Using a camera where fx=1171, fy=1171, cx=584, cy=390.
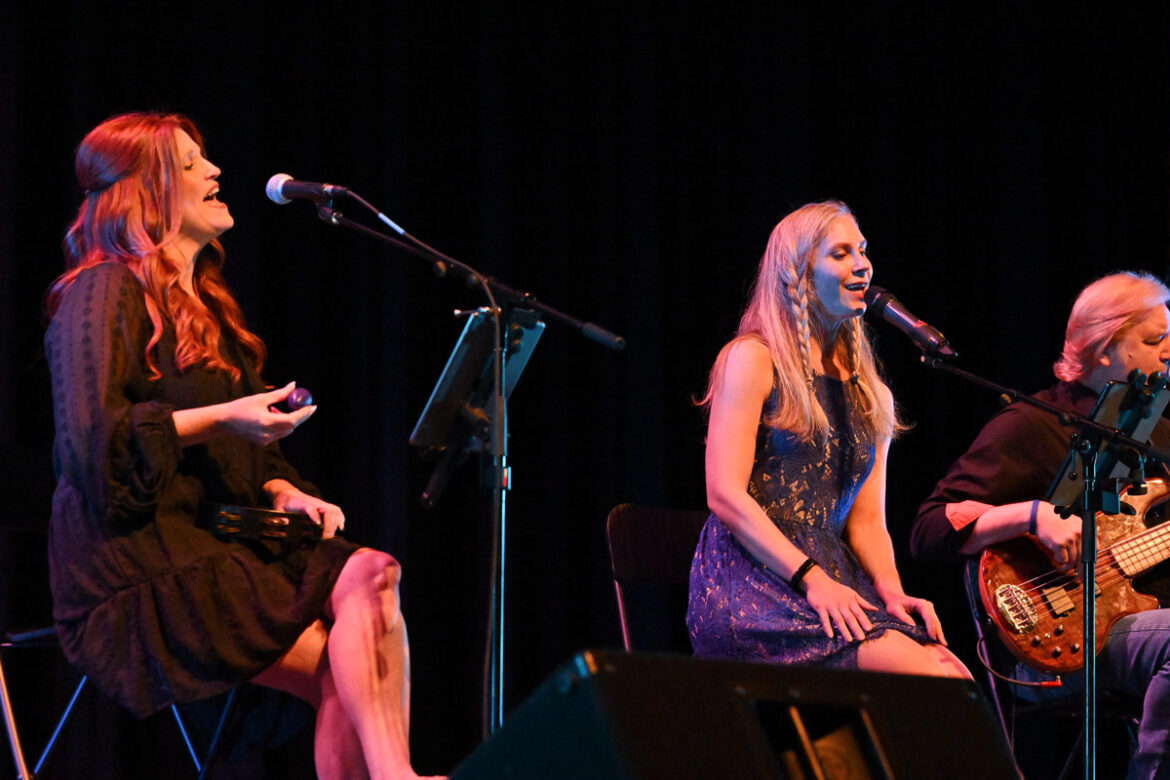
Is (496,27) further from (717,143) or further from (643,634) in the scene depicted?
(643,634)

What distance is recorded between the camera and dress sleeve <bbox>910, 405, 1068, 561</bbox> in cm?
320

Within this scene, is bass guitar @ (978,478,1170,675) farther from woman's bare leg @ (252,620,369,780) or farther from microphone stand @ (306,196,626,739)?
woman's bare leg @ (252,620,369,780)

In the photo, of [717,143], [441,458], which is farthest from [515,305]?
[717,143]

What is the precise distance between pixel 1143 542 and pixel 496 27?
257 centimetres

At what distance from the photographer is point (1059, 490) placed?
2.65m

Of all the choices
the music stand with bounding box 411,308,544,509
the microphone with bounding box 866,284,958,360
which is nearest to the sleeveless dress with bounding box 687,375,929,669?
the microphone with bounding box 866,284,958,360

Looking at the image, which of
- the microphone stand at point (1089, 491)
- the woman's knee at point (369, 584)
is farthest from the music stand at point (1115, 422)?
the woman's knee at point (369, 584)

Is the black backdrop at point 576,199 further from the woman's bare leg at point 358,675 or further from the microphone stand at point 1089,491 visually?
the microphone stand at point 1089,491

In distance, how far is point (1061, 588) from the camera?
9.84 feet

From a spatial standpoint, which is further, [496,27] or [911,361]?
[911,361]

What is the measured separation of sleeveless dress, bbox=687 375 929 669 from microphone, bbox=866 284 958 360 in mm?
267

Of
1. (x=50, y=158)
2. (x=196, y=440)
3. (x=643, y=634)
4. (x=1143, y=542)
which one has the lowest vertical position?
(x=643, y=634)

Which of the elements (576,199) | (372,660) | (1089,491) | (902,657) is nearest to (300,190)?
(372,660)

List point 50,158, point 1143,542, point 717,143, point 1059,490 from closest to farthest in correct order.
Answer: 1. point 1059,490
2. point 1143,542
3. point 50,158
4. point 717,143
